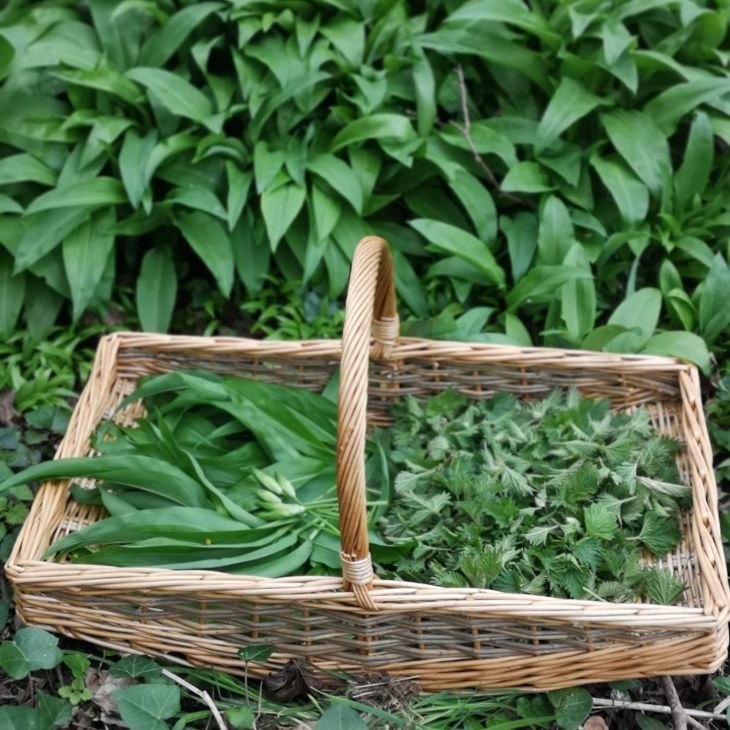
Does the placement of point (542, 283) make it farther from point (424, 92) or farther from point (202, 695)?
point (202, 695)

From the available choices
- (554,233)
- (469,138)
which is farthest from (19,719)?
(469,138)

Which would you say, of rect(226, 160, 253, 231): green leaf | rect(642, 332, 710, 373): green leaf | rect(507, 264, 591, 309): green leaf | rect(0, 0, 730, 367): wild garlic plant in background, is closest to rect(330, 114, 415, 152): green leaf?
rect(0, 0, 730, 367): wild garlic plant in background

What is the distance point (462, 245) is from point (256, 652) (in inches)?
46.6

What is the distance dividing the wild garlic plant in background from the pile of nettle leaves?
A: 41 centimetres

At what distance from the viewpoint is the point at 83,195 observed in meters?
2.52

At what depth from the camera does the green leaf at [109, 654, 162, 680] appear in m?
1.77

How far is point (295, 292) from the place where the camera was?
2.64 meters

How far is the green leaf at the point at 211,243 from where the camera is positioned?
2537 mm

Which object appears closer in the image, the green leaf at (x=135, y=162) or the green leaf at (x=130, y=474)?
the green leaf at (x=130, y=474)

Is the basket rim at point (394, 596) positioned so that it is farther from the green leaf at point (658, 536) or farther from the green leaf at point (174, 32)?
the green leaf at point (174, 32)

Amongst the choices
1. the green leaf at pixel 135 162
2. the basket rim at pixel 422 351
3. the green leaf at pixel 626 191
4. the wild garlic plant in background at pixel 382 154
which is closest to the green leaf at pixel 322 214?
the wild garlic plant in background at pixel 382 154

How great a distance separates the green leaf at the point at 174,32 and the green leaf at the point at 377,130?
0.49 meters

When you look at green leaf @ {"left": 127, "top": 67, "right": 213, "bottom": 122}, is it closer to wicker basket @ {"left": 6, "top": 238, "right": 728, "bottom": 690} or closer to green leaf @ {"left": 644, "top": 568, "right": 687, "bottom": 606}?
wicker basket @ {"left": 6, "top": 238, "right": 728, "bottom": 690}

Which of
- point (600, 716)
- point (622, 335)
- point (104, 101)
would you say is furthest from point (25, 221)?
point (600, 716)
